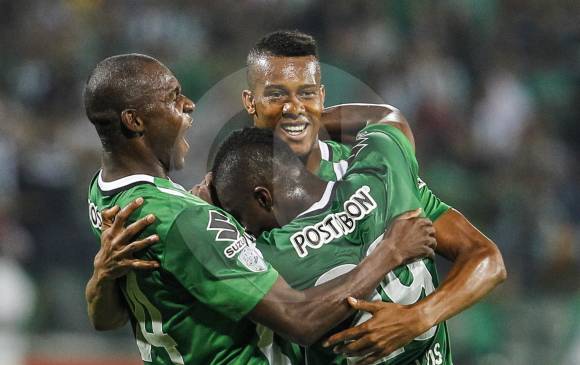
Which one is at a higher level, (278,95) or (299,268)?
(278,95)

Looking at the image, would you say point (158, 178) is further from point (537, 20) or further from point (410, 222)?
point (537, 20)

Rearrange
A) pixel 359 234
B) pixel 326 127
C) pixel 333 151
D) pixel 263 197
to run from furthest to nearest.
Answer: pixel 326 127 → pixel 333 151 → pixel 359 234 → pixel 263 197

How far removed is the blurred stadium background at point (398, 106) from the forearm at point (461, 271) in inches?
93.5

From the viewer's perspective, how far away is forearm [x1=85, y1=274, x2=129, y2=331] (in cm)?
414

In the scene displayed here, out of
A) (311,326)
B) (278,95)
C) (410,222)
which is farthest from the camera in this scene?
(278,95)

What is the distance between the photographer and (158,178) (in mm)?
3971

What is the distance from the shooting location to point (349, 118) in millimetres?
4816

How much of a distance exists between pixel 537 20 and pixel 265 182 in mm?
7785

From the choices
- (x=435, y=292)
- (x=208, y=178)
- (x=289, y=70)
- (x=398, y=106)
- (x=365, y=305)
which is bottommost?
(x=398, y=106)

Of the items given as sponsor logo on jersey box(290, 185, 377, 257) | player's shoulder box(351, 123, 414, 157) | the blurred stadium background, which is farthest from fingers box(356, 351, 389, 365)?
the blurred stadium background

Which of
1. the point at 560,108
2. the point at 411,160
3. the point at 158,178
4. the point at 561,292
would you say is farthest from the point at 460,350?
the point at 158,178

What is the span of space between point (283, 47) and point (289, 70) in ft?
0.40

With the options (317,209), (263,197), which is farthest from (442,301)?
(263,197)

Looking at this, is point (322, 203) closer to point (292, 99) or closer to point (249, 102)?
point (292, 99)
